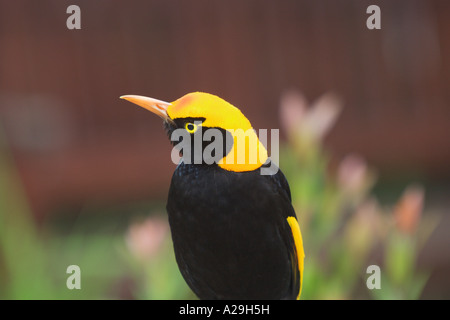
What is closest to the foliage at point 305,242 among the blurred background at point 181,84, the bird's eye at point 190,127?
the bird's eye at point 190,127

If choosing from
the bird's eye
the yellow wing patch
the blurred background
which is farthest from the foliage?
the blurred background

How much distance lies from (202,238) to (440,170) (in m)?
2.72

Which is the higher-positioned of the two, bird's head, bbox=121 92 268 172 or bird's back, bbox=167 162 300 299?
bird's head, bbox=121 92 268 172

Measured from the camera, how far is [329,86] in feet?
8.90

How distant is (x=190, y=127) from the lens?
1.88ft

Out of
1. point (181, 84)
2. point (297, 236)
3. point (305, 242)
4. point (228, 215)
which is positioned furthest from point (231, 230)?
point (181, 84)

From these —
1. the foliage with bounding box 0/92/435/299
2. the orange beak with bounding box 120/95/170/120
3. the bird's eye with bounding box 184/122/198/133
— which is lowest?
the foliage with bounding box 0/92/435/299

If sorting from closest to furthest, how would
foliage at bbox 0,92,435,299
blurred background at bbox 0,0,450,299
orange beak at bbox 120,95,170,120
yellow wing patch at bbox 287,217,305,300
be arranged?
orange beak at bbox 120,95,170,120
yellow wing patch at bbox 287,217,305,300
foliage at bbox 0,92,435,299
blurred background at bbox 0,0,450,299

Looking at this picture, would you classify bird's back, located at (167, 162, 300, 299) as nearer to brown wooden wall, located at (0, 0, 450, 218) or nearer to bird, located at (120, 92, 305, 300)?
bird, located at (120, 92, 305, 300)

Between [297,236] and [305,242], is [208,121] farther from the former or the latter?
[305,242]

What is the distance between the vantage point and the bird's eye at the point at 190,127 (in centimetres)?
57

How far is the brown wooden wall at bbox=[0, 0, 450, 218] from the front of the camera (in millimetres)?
2547

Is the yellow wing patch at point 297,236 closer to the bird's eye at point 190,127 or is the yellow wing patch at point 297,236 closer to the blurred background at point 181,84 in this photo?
the bird's eye at point 190,127

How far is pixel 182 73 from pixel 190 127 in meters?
2.08
